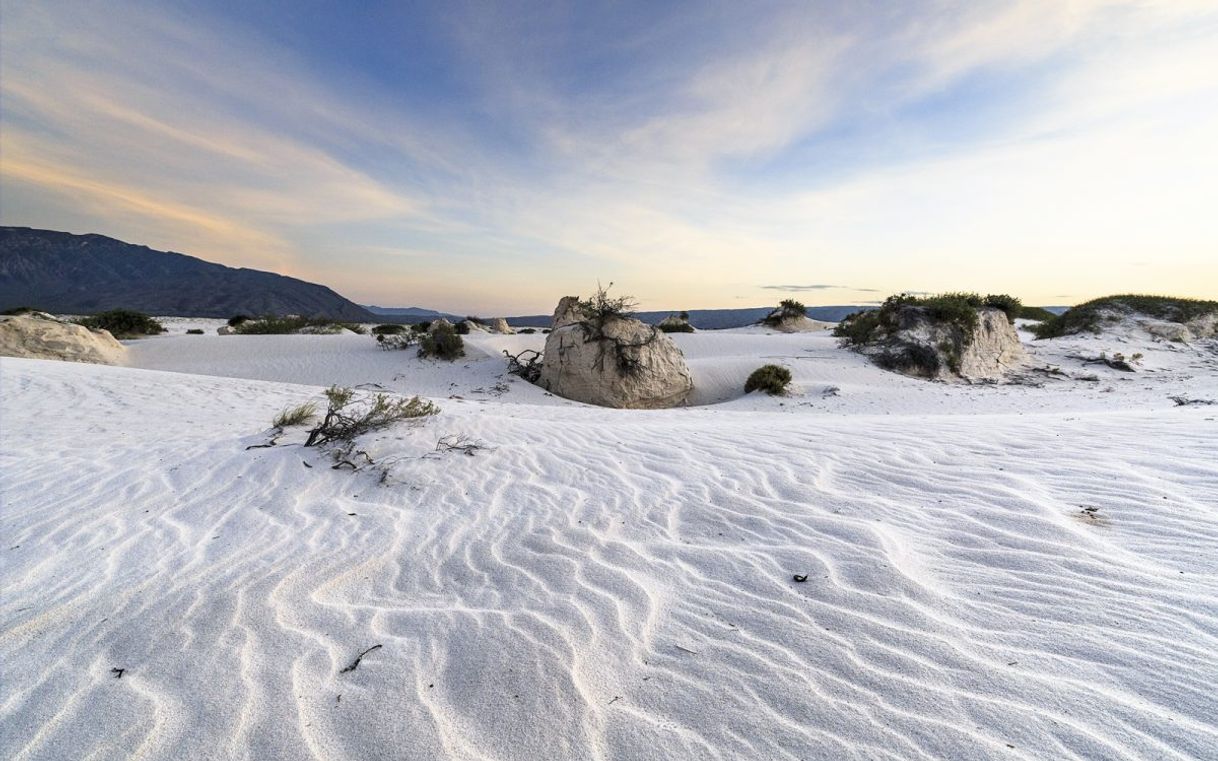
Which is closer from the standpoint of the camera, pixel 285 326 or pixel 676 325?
pixel 285 326

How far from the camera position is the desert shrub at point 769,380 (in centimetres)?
1127

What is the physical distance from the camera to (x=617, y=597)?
2.60 meters

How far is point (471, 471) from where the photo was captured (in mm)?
4570

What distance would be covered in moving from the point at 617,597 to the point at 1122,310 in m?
23.8

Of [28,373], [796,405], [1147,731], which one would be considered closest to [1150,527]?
[1147,731]

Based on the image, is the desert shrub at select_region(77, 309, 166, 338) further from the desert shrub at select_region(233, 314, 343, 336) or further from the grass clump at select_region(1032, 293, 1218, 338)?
the grass clump at select_region(1032, 293, 1218, 338)

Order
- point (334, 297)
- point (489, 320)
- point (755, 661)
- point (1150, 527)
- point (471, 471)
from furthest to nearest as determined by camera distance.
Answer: point (334, 297) → point (489, 320) → point (471, 471) → point (1150, 527) → point (755, 661)

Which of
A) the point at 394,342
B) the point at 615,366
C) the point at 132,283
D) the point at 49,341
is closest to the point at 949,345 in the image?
the point at 615,366

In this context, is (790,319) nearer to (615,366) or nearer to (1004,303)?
(1004,303)

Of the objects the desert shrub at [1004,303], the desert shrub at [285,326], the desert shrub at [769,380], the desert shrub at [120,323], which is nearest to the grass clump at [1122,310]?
the desert shrub at [1004,303]

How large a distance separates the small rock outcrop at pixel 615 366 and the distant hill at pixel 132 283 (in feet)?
284

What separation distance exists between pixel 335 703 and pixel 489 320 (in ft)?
85.2

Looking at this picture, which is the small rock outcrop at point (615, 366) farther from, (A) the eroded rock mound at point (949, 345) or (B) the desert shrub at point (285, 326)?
(B) the desert shrub at point (285, 326)

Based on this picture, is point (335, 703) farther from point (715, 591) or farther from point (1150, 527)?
point (1150, 527)
